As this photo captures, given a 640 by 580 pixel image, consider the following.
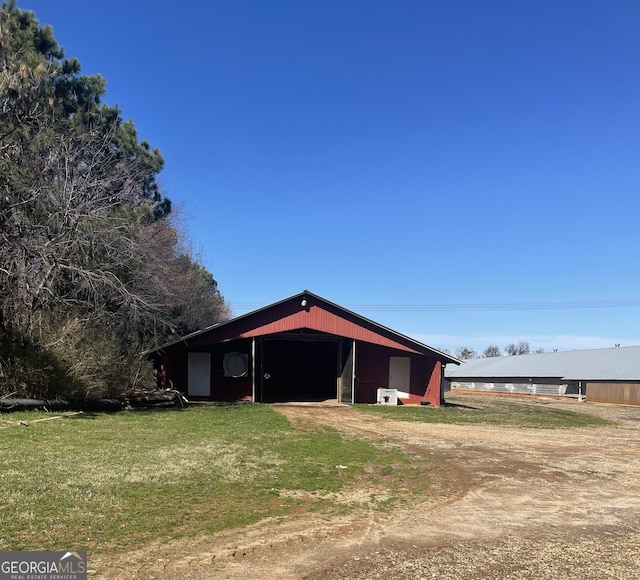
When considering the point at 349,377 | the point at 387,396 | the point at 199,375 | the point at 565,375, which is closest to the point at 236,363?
the point at 199,375

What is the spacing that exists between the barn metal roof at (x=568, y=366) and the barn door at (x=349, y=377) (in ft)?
90.2

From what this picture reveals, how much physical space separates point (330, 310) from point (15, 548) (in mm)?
18181

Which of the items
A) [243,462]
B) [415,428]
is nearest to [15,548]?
[243,462]


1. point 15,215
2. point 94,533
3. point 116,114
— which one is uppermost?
point 116,114

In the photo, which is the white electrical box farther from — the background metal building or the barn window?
the background metal building

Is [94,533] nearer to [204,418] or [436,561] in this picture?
[436,561]

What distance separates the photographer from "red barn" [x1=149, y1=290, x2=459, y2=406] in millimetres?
21516

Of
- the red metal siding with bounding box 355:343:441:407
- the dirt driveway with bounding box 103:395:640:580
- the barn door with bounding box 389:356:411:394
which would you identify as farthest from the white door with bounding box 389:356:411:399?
the dirt driveway with bounding box 103:395:640:580

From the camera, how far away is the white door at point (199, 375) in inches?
868

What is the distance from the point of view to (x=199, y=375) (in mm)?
22109

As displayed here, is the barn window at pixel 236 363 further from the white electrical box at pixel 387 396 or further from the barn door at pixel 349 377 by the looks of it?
the white electrical box at pixel 387 396

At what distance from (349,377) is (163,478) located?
15.5 metres

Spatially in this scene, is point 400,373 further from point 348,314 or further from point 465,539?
point 465,539

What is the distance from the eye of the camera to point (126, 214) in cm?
2055
